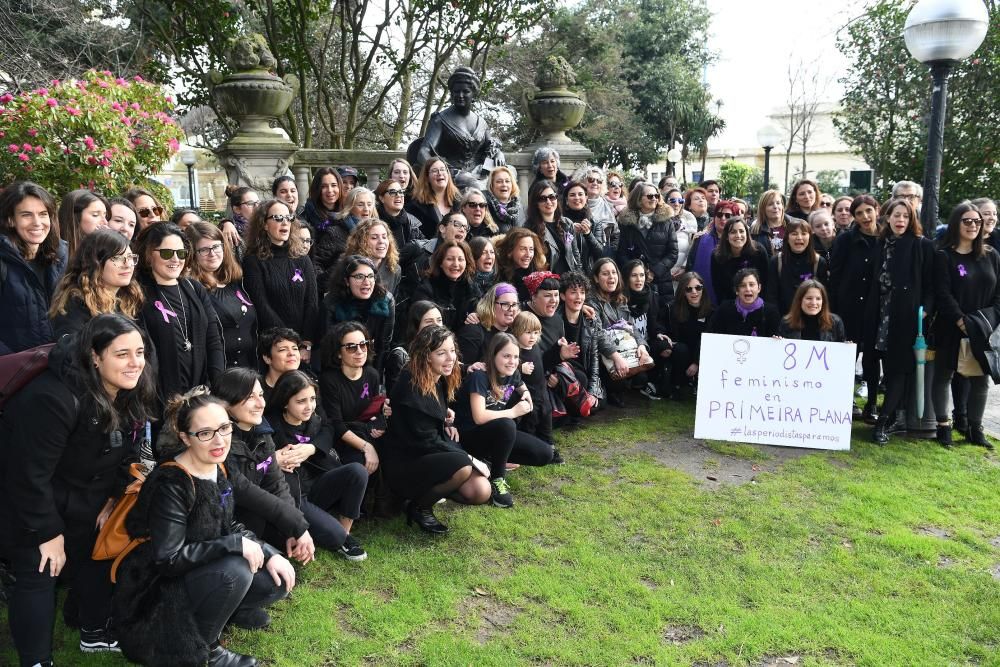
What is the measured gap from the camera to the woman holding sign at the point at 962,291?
639 centimetres

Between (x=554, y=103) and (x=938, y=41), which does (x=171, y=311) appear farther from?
(x=554, y=103)

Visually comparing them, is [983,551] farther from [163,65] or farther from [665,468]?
[163,65]

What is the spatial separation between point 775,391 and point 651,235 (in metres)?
2.11

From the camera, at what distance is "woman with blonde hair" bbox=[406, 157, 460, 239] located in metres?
6.96

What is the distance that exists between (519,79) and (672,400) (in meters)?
18.9

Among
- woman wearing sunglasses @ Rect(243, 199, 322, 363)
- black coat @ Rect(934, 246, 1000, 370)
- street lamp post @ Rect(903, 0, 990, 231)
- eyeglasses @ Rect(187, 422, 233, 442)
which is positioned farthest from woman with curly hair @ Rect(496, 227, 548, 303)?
eyeglasses @ Rect(187, 422, 233, 442)

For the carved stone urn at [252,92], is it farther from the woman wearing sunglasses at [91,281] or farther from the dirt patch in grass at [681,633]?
the dirt patch in grass at [681,633]

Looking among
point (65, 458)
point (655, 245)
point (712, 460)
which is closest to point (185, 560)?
point (65, 458)

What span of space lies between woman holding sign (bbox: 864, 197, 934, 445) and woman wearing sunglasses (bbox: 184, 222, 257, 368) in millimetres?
5147

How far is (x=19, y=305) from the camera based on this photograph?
389cm

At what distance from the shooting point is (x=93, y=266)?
3.61 metres

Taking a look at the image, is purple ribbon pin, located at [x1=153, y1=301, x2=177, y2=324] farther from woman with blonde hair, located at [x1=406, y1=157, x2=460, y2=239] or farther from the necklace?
woman with blonde hair, located at [x1=406, y1=157, x2=460, y2=239]

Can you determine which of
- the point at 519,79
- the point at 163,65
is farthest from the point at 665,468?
Result: the point at 519,79

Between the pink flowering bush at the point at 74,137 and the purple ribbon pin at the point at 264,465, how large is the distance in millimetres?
3443
